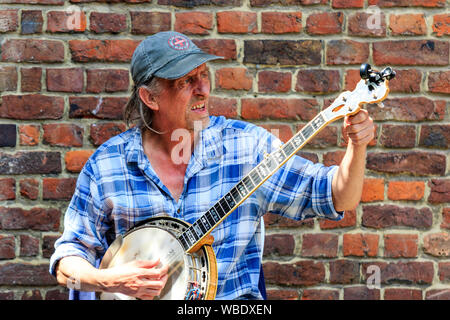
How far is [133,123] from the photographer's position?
2154mm

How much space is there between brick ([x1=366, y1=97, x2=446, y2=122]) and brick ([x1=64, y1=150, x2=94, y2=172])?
1119 mm

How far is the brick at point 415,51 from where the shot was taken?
2.19 metres

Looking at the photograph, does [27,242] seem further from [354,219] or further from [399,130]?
[399,130]

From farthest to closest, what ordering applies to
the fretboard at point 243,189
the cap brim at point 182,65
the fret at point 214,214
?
the cap brim at point 182,65 → the fret at point 214,214 → the fretboard at point 243,189

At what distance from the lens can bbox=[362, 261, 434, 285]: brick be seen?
226 cm

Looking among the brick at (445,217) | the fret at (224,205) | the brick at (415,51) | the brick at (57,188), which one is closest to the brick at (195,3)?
the brick at (415,51)

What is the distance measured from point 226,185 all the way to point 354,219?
2.14 feet

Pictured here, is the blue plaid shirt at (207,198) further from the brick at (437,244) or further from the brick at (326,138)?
the brick at (437,244)

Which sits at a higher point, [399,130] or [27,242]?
[399,130]

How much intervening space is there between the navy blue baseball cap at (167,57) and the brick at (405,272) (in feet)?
3.51

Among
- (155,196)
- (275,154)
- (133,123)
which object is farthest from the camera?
(133,123)

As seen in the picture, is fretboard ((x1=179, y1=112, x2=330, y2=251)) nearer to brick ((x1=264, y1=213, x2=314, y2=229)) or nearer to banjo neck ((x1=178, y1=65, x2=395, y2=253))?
banjo neck ((x1=178, y1=65, x2=395, y2=253))
